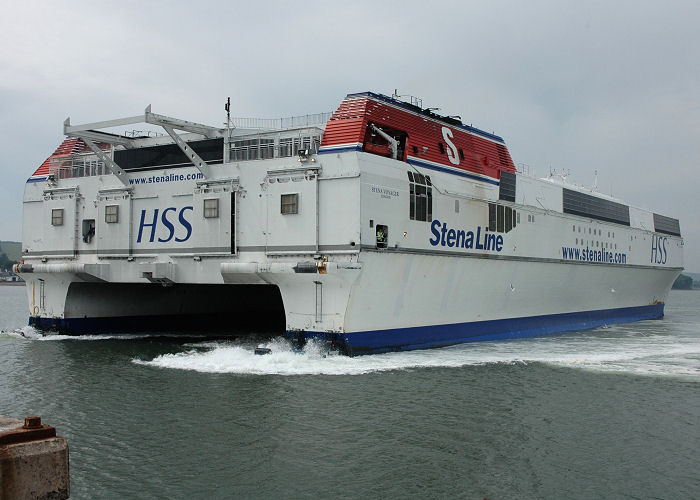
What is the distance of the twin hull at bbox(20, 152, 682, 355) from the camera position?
20.0 meters

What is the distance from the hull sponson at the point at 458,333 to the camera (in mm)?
19906

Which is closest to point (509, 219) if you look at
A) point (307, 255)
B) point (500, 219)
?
point (500, 219)

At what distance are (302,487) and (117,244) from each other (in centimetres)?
1757

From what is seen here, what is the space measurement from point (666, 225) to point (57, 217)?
39639 millimetres

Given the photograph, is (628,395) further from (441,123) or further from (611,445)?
(441,123)

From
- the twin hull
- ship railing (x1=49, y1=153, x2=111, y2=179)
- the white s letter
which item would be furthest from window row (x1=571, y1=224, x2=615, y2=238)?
ship railing (x1=49, y1=153, x2=111, y2=179)

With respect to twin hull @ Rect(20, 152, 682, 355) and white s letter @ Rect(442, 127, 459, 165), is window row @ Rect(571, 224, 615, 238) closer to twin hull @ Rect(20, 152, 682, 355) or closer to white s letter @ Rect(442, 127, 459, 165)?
twin hull @ Rect(20, 152, 682, 355)

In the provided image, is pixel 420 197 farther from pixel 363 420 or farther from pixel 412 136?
pixel 363 420

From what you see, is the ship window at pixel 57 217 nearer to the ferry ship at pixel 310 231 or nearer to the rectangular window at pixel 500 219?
the ferry ship at pixel 310 231

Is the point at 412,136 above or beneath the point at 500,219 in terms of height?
above

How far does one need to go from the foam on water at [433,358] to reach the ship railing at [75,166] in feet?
27.7

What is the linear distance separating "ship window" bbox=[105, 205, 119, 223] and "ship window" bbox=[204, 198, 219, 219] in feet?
14.0

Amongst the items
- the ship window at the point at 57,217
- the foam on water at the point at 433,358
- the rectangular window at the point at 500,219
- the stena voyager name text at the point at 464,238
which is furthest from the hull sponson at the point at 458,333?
the ship window at the point at 57,217

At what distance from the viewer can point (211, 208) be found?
22.6 meters
